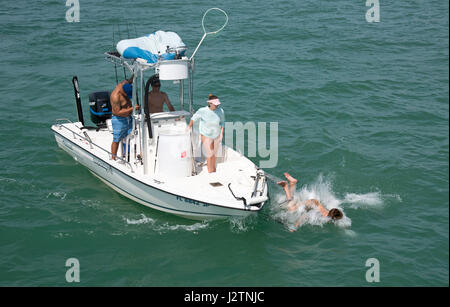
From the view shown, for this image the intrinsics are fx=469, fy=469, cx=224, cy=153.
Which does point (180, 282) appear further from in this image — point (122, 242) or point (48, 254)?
point (48, 254)

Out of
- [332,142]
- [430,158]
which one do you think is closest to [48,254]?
[332,142]

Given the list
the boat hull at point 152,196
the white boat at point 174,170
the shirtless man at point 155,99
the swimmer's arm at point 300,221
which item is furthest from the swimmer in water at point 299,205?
the shirtless man at point 155,99

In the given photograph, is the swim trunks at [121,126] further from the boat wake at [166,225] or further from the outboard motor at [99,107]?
the outboard motor at [99,107]

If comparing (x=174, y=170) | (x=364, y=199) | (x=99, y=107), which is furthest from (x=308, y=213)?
(x=99, y=107)

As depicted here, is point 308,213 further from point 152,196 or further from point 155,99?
point 155,99

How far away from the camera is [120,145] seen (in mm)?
10914

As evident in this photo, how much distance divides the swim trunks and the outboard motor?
2.03 meters

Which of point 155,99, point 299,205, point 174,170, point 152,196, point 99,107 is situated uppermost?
point 155,99

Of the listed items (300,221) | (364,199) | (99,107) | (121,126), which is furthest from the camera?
(99,107)

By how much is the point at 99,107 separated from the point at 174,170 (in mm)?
3567

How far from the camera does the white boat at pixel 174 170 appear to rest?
8781 millimetres

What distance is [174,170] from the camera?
9375 millimetres

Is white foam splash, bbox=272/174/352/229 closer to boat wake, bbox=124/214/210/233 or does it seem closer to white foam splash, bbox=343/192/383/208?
white foam splash, bbox=343/192/383/208

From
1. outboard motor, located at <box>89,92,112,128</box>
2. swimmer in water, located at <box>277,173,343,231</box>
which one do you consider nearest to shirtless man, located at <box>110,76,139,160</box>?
outboard motor, located at <box>89,92,112,128</box>
